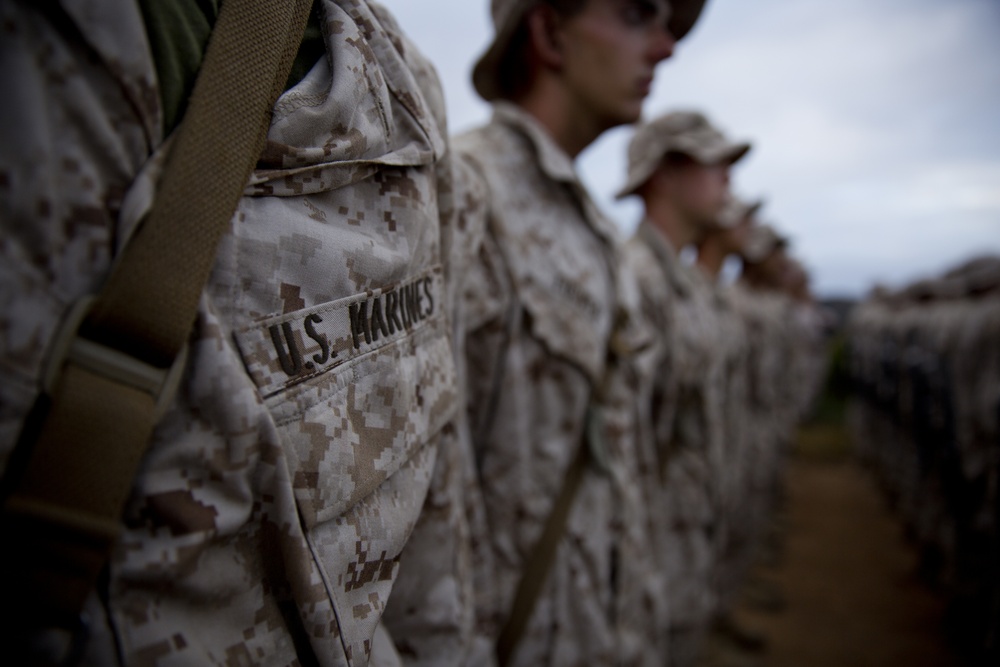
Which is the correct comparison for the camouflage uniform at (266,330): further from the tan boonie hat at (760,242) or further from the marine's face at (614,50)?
the tan boonie hat at (760,242)

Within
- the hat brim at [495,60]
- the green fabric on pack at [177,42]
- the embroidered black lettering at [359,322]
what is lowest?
the embroidered black lettering at [359,322]

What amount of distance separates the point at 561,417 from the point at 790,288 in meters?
14.1

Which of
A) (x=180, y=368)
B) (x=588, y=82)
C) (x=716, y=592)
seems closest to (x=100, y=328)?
(x=180, y=368)

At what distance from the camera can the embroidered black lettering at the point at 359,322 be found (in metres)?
0.78

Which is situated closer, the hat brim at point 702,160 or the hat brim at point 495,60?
the hat brim at point 495,60

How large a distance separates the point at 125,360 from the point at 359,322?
30cm

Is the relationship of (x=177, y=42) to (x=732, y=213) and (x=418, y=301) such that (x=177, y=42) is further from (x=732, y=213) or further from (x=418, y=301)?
(x=732, y=213)

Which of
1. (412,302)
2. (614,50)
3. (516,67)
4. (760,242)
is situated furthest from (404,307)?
(760,242)

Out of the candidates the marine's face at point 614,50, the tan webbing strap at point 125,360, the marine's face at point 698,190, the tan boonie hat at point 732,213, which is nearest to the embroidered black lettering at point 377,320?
the tan webbing strap at point 125,360

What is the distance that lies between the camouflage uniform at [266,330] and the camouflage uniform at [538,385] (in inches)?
26.9

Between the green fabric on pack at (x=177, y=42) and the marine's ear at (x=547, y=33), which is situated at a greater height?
the marine's ear at (x=547, y=33)

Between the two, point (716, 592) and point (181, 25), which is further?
point (716, 592)

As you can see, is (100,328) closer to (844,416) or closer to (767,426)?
(767,426)

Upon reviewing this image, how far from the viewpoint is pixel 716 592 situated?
4906 mm
